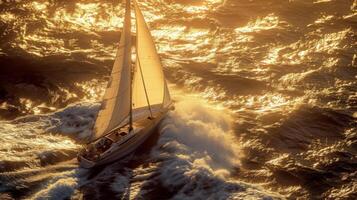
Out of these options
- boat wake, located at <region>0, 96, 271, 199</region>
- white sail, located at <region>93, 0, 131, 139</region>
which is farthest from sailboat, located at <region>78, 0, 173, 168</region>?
boat wake, located at <region>0, 96, 271, 199</region>

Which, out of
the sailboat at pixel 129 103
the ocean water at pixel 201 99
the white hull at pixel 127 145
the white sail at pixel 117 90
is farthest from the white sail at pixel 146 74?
the ocean water at pixel 201 99

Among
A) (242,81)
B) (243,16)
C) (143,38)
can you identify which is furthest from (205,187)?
(243,16)

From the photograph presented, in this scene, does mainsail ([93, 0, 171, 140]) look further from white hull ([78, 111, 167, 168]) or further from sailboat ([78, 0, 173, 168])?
white hull ([78, 111, 167, 168])

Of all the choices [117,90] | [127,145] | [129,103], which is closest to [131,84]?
[117,90]

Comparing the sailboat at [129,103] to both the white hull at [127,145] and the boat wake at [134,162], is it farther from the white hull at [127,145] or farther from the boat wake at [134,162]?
the boat wake at [134,162]

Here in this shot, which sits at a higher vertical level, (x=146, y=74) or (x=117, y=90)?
(x=146, y=74)

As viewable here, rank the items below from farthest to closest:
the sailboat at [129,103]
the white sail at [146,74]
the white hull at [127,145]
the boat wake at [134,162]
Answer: the white sail at [146,74], the sailboat at [129,103], the white hull at [127,145], the boat wake at [134,162]

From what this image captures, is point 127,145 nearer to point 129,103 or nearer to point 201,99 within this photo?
point 129,103
